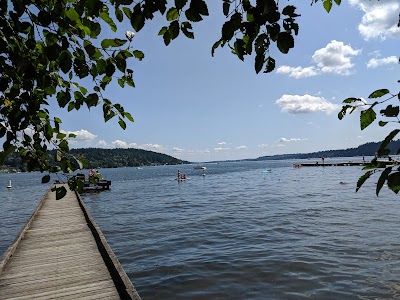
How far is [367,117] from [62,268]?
806 cm

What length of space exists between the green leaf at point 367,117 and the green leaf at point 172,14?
1254mm

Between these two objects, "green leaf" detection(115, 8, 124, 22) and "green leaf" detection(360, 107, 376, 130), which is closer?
"green leaf" detection(360, 107, 376, 130)

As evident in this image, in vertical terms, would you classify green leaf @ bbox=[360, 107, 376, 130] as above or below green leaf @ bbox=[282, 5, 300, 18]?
below

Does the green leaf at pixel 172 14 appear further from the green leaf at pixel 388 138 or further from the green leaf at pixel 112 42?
the green leaf at pixel 388 138

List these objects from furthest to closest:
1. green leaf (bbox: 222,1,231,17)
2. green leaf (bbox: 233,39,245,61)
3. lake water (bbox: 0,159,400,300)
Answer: lake water (bbox: 0,159,400,300), green leaf (bbox: 233,39,245,61), green leaf (bbox: 222,1,231,17)

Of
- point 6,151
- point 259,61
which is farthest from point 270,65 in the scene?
point 6,151

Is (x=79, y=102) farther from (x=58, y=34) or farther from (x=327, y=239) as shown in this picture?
(x=327, y=239)

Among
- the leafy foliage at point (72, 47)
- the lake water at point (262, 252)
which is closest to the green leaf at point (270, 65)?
the leafy foliage at point (72, 47)

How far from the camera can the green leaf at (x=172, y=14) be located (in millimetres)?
1913

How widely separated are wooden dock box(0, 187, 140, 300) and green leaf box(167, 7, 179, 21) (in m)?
5.10

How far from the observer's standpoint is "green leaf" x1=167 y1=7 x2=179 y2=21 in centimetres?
191

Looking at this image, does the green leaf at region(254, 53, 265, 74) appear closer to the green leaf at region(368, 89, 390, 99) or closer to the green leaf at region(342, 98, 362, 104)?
the green leaf at region(342, 98, 362, 104)

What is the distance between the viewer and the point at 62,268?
7707 millimetres

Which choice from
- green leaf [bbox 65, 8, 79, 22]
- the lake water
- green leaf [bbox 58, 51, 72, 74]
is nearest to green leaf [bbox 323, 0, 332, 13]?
green leaf [bbox 65, 8, 79, 22]
